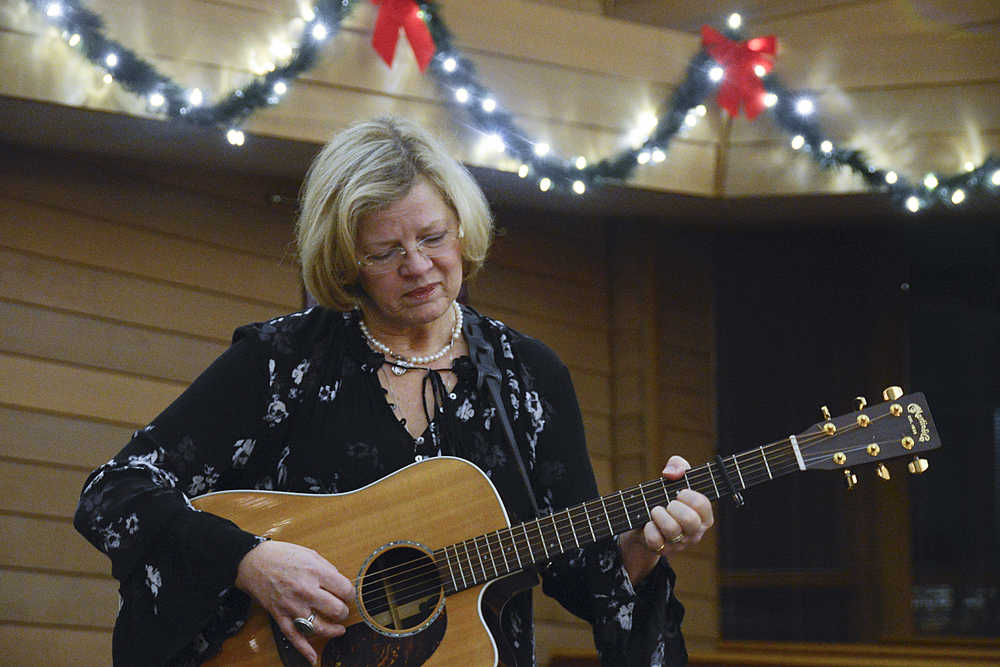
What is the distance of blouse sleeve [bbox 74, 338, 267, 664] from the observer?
194cm

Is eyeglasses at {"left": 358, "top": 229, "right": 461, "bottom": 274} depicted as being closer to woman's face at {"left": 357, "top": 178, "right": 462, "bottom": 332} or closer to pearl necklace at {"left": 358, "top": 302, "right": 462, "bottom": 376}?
woman's face at {"left": 357, "top": 178, "right": 462, "bottom": 332}

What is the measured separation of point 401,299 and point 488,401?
0.25m

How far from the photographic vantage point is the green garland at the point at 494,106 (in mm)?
3732

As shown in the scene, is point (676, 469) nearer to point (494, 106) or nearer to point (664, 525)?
point (664, 525)

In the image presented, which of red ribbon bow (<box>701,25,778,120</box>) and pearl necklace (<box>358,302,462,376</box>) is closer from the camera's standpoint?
pearl necklace (<box>358,302,462,376</box>)

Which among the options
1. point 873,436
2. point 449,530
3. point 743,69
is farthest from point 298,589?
point 743,69

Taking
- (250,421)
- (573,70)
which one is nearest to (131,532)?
(250,421)

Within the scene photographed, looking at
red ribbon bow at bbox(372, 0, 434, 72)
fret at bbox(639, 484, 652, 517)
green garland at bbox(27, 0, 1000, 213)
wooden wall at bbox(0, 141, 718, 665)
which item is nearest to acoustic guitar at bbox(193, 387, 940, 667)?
fret at bbox(639, 484, 652, 517)

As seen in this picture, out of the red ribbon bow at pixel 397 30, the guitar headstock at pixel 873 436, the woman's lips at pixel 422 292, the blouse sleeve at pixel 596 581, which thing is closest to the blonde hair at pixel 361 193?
the woman's lips at pixel 422 292

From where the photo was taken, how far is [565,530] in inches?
77.8

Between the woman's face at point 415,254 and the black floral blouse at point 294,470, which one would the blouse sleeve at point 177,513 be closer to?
the black floral blouse at point 294,470

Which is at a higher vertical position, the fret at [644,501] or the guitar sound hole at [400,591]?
the fret at [644,501]

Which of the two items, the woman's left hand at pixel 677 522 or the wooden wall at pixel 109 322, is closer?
the woman's left hand at pixel 677 522

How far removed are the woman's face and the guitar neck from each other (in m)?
0.42
